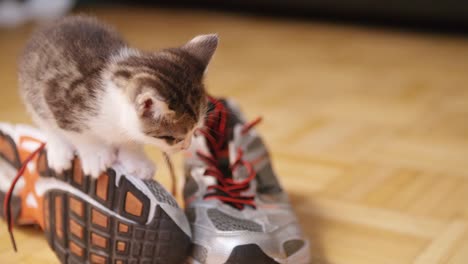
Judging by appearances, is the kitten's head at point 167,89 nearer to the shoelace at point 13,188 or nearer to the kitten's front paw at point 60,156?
the kitten's front paw at point 60,156

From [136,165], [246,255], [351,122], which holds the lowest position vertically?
[351,122]

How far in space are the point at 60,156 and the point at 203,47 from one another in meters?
0.26

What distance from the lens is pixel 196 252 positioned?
3.20 ft

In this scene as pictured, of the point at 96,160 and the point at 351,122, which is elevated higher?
the point at 96,160

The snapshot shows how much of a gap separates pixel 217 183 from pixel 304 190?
0.29 metres

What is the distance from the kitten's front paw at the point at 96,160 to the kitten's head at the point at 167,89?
0.08 metres

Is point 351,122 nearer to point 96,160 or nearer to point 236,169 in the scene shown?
point 236,169

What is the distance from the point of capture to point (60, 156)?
3.22 ft

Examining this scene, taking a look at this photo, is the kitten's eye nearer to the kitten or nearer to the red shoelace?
the kitten

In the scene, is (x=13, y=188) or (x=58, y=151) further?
(x=13, y=188)

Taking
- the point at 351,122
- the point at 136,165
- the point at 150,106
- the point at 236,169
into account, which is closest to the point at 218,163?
the point at 236,169

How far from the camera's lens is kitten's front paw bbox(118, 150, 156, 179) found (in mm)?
968

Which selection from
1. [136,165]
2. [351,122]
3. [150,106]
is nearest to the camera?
[150,106]

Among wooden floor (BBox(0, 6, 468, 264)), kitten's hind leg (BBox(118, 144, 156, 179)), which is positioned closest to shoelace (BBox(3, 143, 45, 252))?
wooden floor (BBox(0, 6, 468, 264))
